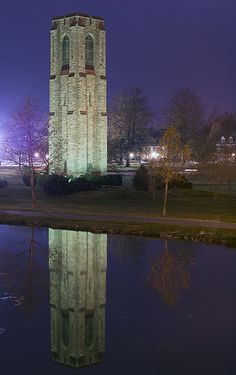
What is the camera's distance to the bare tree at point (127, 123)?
88.8 meters

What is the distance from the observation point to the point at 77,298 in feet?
56.1

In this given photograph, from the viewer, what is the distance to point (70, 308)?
16.1 m

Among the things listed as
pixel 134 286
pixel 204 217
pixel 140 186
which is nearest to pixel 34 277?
pixel 134 286

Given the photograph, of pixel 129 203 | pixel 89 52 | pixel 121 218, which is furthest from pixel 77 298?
pixel 89 52

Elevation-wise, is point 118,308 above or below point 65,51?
below

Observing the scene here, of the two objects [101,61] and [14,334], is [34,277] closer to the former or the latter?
[14,334]

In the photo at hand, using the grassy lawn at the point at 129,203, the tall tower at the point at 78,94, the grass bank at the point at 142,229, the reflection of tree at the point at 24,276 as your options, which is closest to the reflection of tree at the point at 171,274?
the grass bank at the point at 142,229

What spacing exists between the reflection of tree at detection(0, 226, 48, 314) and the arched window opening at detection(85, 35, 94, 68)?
3471 cm

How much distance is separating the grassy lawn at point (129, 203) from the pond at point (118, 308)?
8870mm

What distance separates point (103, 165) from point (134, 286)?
41714 mm

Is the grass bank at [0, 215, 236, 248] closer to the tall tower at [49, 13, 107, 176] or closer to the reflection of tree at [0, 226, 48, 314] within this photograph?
the reflection of tree at [0, 226, 48, 314]

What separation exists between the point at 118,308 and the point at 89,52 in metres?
44.7

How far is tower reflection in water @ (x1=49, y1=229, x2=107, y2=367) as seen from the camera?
13164 mm

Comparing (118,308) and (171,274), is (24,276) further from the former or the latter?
(118,308)
